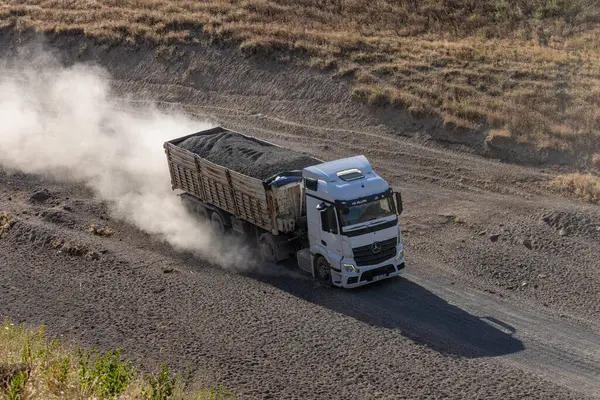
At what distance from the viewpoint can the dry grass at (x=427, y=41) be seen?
107 feet

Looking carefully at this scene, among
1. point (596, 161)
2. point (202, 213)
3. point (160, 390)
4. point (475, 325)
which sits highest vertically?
point (160, 390)

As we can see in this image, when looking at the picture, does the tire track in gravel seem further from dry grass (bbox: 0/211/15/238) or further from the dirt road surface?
dry grass (bbox: 0/211/15/238)

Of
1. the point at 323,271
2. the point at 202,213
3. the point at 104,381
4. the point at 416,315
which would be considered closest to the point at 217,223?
Result: the point at 202,213

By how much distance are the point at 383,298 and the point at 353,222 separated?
2045 mm

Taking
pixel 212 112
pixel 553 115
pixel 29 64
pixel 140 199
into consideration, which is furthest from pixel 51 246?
pixel 29 64

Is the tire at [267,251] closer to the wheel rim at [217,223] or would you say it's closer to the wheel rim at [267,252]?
the wheel rim at [267,252]

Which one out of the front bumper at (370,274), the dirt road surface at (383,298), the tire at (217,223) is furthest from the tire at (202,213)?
the front bumper at (370,274)

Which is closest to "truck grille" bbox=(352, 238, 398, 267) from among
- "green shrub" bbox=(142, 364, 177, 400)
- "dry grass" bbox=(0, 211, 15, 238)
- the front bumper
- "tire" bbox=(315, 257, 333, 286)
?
the front bumper

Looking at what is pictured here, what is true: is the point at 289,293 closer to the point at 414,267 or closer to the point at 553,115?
the point at 414,267

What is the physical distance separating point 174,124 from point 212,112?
9.47 ft

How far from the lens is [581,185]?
Result: 27531 millimetres

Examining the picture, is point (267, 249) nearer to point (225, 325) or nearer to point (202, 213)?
point (202, 213)

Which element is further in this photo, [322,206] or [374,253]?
[374,253]

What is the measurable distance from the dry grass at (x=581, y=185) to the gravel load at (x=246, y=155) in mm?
9146
